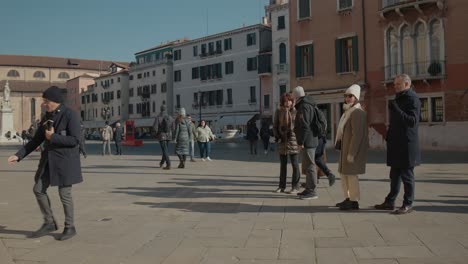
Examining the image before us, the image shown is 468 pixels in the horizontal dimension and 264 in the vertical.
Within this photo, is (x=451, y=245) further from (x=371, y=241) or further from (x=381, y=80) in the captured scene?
(x=381, y=80)

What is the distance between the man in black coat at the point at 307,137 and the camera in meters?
8.02

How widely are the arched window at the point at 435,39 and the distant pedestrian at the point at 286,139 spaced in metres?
18.5

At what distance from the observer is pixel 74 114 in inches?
228


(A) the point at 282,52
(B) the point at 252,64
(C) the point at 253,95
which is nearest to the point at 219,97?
(C) the point at 253,95

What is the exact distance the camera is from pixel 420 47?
25.4m

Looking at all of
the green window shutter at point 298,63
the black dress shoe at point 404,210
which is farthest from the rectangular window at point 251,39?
the black dress shoe at point 404,210

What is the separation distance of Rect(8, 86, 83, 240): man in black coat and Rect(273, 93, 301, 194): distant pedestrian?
417cm

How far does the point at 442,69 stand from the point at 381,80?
3.47 metres

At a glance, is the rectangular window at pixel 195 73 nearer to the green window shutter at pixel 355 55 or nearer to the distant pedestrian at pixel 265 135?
the green window shutter at pixel 355 55

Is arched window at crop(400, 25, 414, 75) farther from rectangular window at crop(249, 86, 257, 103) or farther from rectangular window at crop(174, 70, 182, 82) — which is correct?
rectangular window at crop(174, 70, 182, 82)

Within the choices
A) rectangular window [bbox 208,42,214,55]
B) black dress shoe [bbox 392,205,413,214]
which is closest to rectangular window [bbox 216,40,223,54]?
rectangular window [bbox 208,42,214,55]

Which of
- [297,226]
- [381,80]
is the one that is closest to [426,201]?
[297,226]

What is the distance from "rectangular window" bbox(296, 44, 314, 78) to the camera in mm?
29906

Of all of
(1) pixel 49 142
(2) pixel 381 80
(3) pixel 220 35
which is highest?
(3) pixel 220 35
